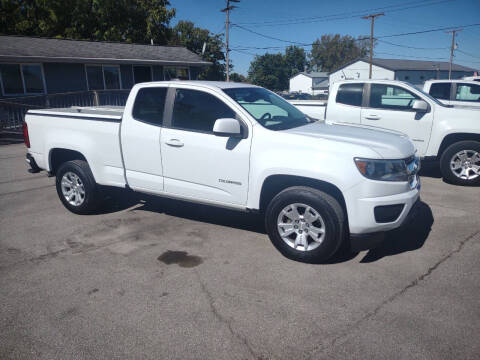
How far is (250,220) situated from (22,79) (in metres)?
17.0

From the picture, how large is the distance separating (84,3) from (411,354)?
36530 mm

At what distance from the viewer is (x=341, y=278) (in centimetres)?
373

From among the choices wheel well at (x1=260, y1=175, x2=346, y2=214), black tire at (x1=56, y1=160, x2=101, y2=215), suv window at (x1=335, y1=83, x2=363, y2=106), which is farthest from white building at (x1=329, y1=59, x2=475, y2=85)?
wheel well at (x1=260, y1=175, x2=346, y2=214)

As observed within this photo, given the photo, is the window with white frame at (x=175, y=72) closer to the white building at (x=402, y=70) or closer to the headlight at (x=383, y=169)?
the headlight at (x=383, y=169)

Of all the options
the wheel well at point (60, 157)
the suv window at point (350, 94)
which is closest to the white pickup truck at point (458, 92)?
the suv window at point (350, 94)

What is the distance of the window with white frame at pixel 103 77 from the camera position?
20.7m

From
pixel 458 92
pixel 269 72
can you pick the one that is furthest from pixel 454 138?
pixel 269 72

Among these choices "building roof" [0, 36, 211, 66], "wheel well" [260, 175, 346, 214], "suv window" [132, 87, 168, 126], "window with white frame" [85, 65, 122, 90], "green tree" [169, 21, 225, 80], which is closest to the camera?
"wheel well" [260, 175, 346, 214]

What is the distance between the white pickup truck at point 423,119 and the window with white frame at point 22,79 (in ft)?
51.8

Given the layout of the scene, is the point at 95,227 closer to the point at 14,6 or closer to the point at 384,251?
the point at 384,251

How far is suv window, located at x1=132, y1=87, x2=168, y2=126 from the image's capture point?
4805 mm

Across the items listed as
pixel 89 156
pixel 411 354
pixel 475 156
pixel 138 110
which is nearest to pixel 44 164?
pixel 89 156

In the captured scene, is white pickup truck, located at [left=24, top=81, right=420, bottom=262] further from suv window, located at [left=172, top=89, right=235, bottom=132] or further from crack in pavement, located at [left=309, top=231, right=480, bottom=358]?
crack in pavement, located at [left=309, top=231, right=480, bottom=358]

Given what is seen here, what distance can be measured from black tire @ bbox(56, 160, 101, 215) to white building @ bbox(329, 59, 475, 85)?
59076 millimetres
